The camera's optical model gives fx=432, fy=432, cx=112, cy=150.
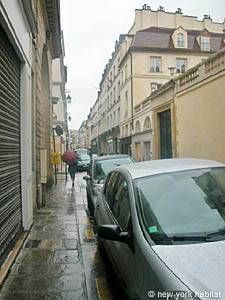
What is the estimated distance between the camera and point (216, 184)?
440cm

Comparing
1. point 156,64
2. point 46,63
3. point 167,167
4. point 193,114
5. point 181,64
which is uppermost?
point 181,64

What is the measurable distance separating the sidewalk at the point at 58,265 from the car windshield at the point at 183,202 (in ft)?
4.89

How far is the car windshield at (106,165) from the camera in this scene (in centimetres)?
1095

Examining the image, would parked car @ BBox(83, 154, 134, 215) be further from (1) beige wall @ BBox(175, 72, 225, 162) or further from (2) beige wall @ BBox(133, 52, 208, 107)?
(2) beige wall @ BBox(133, 52, 208, 107)

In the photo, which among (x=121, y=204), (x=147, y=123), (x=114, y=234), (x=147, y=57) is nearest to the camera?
(x=114, y=234)

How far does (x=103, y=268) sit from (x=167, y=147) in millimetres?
16415

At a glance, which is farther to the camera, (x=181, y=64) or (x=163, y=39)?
(x=181, y=64)

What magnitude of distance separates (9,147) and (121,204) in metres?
3.24

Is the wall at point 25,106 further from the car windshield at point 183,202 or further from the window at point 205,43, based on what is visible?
the window at point 205,43

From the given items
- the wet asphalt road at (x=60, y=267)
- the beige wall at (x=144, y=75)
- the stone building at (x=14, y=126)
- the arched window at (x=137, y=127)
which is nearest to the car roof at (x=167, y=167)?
the wet asphalt road at (x=60, y=267)

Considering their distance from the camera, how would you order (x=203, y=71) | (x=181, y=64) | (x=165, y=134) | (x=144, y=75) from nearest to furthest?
1. (x=203, y=71)
2. (x=165, y=134)
3. (x=144, y=75)
4. (x=181, y=64)

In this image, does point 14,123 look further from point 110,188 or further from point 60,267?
point 60,267

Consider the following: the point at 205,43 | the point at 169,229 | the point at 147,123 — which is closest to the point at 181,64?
the point at 205,43

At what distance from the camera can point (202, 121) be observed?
654 inches
